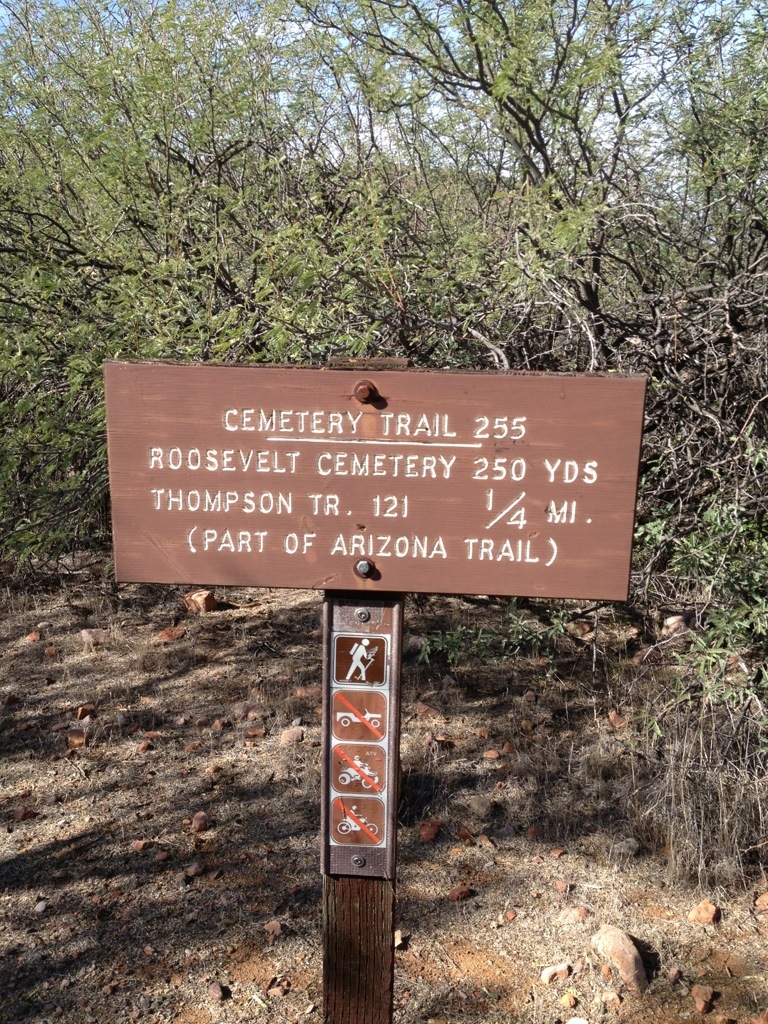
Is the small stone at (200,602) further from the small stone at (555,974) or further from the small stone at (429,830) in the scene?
the small stone at (555,974)

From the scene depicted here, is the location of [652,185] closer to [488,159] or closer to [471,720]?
[488,159]

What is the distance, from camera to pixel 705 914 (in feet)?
10.4

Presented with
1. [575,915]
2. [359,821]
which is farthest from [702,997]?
[359,821]

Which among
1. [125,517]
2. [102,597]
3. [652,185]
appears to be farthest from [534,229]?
[102,597]

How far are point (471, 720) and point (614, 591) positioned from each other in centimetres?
277

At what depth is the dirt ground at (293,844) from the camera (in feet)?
9.43

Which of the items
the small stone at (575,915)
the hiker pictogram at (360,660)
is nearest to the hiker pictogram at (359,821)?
the hiker pictogram at (360,660)

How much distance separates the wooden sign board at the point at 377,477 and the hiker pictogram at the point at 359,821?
0.56m

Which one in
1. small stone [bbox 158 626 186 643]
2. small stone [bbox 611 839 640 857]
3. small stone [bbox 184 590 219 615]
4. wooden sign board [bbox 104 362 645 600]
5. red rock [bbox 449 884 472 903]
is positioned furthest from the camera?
small stone [bbox 184 590 219 615]

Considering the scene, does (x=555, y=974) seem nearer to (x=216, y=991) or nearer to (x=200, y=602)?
(x=216, y=991)

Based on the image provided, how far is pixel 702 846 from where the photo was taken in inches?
130

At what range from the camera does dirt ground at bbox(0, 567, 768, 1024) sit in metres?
2.88

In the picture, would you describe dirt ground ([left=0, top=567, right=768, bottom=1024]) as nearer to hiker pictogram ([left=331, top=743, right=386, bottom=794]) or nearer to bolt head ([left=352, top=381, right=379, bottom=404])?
hiker pictogram ([left=331, top=743, right=386, bottom=794])

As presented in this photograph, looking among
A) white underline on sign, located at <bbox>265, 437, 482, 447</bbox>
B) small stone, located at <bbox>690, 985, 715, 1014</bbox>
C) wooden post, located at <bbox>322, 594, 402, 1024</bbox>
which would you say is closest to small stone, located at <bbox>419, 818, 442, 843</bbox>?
small stone, located at <bbox>690, 985, 715, 1014</bbox>
